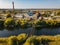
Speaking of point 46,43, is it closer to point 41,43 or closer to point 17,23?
point 41,43

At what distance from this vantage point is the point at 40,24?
61.1m

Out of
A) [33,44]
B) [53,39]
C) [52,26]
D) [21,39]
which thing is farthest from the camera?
[52,26]

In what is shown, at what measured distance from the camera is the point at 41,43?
29609 millimetres

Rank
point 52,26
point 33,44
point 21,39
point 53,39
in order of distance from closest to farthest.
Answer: point 33,44 → point 21,39 → point 53,39 → point 52,26

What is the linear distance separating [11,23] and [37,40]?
3402 centimetres

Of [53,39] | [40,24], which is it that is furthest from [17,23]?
[53,39]

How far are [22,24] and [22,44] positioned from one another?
103ft

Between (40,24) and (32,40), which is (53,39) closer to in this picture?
(32,40)

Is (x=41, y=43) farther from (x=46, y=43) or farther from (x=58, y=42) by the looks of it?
(x=58, y=42)

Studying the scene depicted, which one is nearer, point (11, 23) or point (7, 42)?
point (7, 42)

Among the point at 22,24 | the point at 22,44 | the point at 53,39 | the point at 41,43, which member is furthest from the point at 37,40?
the point at 22,24

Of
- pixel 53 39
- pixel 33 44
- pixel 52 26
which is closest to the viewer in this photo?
pixel 33 44

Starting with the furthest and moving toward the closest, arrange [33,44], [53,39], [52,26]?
[52,26], [53,39], [33,44]

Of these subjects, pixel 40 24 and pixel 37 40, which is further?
pixel 40 24
